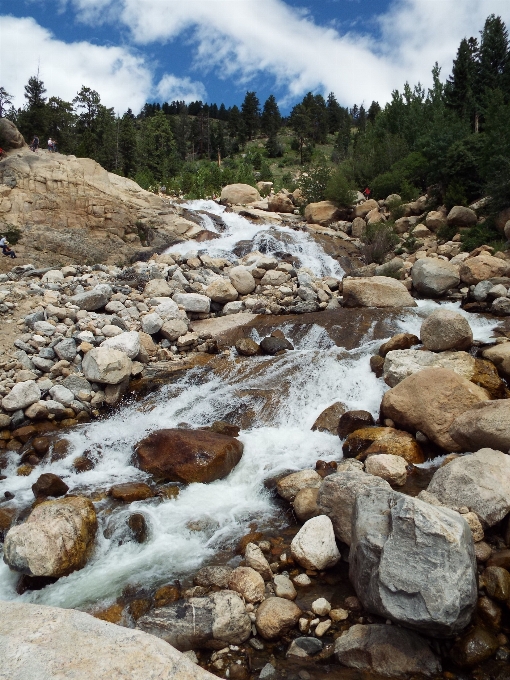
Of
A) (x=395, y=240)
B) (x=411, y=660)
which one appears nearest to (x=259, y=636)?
(x=411, y=660)

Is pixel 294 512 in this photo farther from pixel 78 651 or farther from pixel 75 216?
pixel 75 216

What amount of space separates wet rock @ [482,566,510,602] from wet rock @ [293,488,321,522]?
195 cm

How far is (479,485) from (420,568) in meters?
1.68

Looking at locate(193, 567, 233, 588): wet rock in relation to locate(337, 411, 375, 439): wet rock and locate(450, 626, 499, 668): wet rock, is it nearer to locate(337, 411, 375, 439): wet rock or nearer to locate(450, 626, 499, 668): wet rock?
locate(450, 626, 499, 668): wet rock

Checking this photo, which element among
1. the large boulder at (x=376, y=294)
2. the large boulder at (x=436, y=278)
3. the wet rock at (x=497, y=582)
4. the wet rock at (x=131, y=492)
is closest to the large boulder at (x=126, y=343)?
the wet rock at (x=131, y=492)

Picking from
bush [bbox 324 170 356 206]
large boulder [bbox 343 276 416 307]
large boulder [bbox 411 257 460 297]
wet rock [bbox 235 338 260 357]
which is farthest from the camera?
bush [bbox 324 170 356 206]

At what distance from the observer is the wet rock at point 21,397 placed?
8797mm

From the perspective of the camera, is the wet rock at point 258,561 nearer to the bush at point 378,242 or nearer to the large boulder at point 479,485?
the large boulder at point 479,485

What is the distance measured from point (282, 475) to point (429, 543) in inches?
130

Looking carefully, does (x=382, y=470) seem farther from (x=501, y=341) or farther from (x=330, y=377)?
(x=501, y=341)

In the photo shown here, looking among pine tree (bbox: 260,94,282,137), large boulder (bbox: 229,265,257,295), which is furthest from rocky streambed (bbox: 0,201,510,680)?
pine tree (bbox: 260,94,282,137)

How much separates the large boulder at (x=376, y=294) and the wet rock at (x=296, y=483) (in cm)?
770

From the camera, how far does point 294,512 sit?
6039 millimetres

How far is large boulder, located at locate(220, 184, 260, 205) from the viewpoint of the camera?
28281 millimetres
